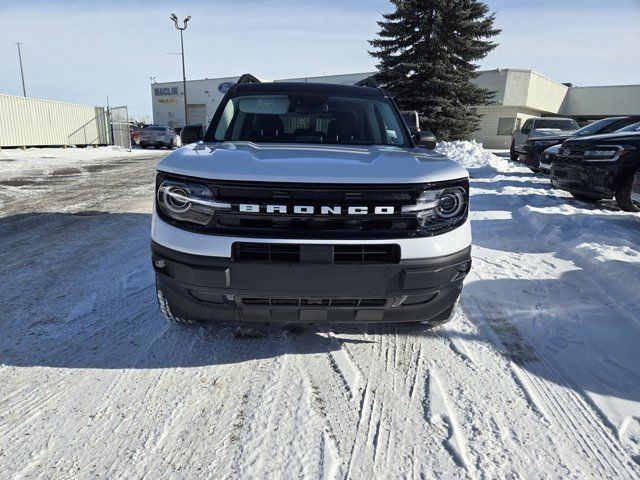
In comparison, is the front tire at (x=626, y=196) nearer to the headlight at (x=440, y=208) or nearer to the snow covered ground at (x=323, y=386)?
the snow covered ground at (x=323, y=386)

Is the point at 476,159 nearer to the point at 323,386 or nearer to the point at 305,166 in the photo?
the point at 305,166

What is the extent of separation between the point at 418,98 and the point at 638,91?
33.4 meters

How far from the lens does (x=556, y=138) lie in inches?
493

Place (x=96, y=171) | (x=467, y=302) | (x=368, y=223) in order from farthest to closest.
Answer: (x=96, y=171)
(x=467, y=302)
(x=368, y=223)

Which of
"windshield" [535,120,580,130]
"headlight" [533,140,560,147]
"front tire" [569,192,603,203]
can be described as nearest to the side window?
"front tire" [569,192,603,203]

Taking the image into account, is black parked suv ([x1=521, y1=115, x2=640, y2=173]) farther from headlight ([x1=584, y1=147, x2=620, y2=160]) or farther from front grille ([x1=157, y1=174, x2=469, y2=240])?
front grille ([x1=157, y1=174, x2=469, y2=240])

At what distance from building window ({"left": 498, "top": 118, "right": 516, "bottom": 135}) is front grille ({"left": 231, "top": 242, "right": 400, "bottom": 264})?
37.9 m

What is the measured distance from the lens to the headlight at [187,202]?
2.22 meters

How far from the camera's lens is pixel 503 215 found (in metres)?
7.04

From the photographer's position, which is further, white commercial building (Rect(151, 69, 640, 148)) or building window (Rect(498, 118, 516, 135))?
white commercial building (Rect(151, 69, 640, 148))

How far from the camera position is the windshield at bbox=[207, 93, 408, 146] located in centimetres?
355

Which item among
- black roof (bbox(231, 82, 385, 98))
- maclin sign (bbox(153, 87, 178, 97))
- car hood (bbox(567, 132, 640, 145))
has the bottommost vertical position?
car hood (bbox(567, 132, 640, 145))

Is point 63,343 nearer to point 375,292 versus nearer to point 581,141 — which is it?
point 375,292

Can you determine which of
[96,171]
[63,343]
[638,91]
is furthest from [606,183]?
[638,91]
